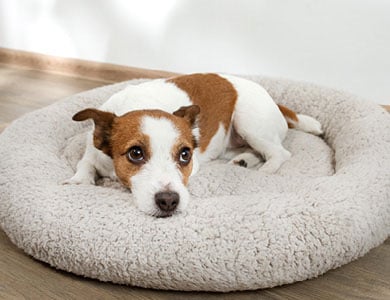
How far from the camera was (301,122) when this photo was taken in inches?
132

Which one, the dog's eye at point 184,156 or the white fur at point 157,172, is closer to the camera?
the white fur at point 157,172

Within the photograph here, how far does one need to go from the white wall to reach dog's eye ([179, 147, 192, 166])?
198 centimetres

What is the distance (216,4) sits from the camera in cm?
419

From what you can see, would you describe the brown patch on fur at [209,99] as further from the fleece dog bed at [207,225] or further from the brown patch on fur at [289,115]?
the brown patch on fur at [289,115]

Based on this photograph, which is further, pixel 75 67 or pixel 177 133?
pixel 75 67

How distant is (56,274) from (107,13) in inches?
124

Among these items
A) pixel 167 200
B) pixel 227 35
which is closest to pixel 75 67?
pixel 227 35

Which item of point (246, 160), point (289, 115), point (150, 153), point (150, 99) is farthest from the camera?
point (289, 115)

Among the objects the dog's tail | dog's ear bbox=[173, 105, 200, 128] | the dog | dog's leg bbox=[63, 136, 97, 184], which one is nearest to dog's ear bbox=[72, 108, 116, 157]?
the dog

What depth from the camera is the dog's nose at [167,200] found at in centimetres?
206

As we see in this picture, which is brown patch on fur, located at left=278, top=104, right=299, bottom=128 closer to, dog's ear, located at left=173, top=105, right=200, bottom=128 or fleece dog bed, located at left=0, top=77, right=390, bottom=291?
fleece dog bed, located at left=0, top=77, right=390, bottom=291

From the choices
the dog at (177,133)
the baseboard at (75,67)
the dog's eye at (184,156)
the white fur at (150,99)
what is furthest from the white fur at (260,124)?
the baseboard at (75,67)

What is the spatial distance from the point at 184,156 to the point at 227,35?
2170mm

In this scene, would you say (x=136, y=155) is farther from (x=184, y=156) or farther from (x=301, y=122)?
(x=301, y=122)
